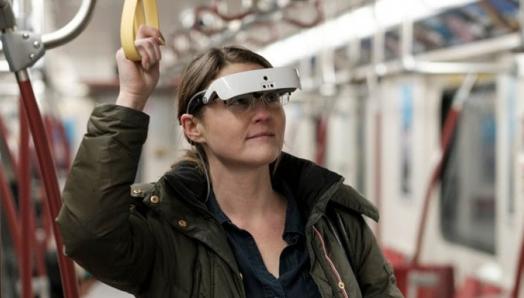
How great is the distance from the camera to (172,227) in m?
1.55

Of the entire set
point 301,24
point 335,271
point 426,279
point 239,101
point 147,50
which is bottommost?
point 426,279

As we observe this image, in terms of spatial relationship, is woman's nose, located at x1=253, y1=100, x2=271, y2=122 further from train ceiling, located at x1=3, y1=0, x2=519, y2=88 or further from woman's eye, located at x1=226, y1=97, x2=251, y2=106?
train ceiling, located at x1=3, y1=0, x2=519, y2=88

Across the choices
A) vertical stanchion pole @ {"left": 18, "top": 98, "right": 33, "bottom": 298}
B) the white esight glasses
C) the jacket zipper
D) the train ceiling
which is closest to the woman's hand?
the white esight glasses

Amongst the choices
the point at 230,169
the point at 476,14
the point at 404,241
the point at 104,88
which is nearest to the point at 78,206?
the point at 230,169

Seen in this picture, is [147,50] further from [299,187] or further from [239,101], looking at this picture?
[299,187]

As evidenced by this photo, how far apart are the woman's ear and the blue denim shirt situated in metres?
0.13

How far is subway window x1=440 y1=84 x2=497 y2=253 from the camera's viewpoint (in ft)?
17.5

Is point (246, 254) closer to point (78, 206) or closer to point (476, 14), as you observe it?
point (78, 206)

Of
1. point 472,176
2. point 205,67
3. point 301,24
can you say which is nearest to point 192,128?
point 205,67

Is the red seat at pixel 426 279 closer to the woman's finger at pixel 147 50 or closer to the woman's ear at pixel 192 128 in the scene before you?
the woman's ear at pixel 192 128

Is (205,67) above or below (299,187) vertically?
above

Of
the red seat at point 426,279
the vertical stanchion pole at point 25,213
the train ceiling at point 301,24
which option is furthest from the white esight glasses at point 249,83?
the red seat at point 426,279

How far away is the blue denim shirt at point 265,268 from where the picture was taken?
1.55 m

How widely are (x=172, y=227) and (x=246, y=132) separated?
0.25m
